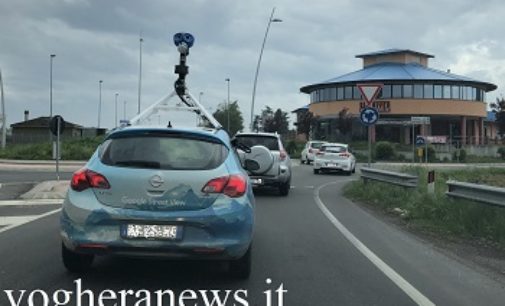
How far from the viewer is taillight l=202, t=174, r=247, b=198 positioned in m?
6.46

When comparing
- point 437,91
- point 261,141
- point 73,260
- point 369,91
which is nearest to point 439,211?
point 369,91

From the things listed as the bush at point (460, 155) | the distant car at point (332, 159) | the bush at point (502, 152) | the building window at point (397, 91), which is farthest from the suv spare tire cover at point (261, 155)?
the building window at point (397, 91)

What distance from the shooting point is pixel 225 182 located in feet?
21.5

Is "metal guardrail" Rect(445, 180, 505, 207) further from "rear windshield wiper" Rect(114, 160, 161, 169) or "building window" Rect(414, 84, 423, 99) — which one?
"building window" Rect(414, 84, 423, 99)

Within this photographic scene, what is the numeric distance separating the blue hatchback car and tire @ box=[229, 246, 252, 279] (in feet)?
0.05

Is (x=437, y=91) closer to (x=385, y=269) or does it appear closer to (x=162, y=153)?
(x=385, y=269)

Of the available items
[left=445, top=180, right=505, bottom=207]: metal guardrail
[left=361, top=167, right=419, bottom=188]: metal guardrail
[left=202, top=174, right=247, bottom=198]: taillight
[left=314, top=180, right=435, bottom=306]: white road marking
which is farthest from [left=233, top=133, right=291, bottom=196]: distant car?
[left=202, top=174, right=247, bottom=198]: taillight

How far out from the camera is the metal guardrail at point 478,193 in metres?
10.5

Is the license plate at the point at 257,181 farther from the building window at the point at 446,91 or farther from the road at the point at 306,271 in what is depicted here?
the building window at the point at 446,91

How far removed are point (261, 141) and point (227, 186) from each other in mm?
12189

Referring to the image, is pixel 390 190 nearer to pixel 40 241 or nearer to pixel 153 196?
pixel 40 241

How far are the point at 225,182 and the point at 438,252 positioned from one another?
13.3 feet

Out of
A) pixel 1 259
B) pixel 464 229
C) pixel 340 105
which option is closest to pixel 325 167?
pixel 464 229

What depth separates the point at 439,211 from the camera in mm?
12766
